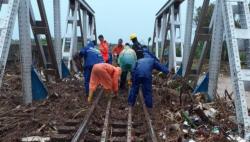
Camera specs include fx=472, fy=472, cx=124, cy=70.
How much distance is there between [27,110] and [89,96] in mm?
2108

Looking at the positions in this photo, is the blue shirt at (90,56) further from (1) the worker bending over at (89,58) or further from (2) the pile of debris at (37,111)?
(2) the pile of debris at (37,111)

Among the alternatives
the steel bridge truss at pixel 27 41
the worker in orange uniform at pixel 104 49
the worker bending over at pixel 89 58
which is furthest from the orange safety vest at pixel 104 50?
the worker bending over at pixel 89 58

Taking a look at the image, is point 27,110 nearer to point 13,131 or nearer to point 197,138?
point 13,131

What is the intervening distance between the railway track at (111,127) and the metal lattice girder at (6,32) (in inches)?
71.3

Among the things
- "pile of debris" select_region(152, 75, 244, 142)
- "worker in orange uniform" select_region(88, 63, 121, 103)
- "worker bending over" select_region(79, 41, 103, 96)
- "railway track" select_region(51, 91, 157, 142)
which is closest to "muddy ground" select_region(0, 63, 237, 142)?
"pile of debris" select_region(152, 75, 244, 142)

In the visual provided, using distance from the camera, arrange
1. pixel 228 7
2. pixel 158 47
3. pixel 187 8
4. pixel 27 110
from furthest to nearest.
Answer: pixel 158 47, pixel 187 8, pixel 27 110, pixel 228 7

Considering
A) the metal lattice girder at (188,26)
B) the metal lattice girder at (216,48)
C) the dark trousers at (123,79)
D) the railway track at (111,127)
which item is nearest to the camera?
the railway track at (111,127)

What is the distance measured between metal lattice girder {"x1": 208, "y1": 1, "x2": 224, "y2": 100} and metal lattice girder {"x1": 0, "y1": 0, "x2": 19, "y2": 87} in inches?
189

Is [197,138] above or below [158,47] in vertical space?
below

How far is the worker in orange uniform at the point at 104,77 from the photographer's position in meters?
12.5

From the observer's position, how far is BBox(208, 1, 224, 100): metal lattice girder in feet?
37.3

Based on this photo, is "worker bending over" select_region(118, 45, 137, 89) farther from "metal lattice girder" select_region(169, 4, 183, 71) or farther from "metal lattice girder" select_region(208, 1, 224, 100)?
"metal lattice girder" select_region(169, 4, 183, 71)

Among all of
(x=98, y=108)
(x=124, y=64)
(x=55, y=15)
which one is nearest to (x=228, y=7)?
(x=98, y=108)

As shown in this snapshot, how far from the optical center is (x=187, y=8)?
679 inches
